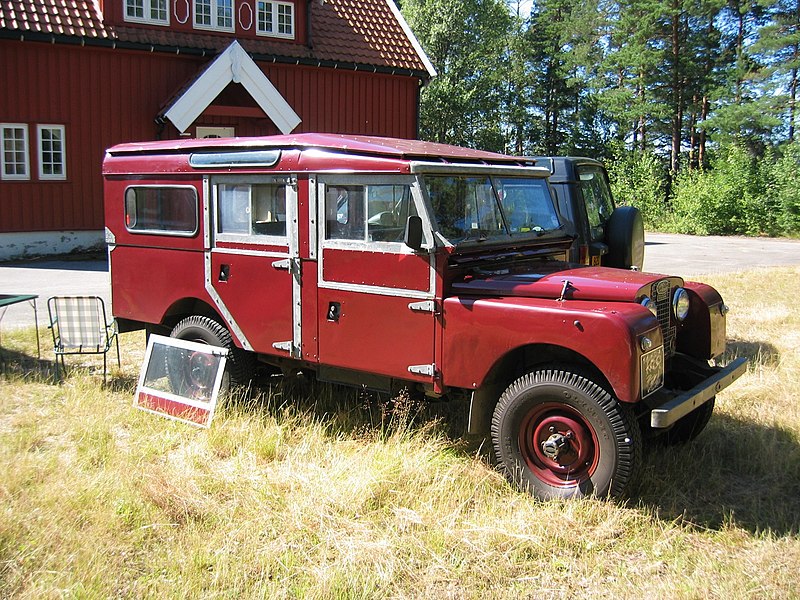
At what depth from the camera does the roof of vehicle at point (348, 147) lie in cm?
533

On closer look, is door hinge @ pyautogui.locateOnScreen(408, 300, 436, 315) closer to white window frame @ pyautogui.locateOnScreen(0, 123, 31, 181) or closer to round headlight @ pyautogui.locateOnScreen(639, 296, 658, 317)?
round headlight @ pyautogui.locateOnScreen(639, 296, 658, 317)

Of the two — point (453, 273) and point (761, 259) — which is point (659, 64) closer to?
point (761, 259)

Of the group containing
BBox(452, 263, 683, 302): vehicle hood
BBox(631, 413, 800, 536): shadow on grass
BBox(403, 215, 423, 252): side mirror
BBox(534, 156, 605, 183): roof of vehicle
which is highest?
BBox(534, 156, 605, 183): roof of vehicle

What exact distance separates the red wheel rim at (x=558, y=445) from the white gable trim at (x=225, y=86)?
46.2 ft

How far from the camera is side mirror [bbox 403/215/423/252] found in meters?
4.93

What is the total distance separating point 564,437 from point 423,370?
1.01 m

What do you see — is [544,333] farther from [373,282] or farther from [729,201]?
Result: [729,201]

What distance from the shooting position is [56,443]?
228 inches

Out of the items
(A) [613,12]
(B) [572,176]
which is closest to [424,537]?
(B) [572,176]

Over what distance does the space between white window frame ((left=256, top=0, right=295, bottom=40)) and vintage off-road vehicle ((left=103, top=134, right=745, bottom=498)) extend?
14.3 meters

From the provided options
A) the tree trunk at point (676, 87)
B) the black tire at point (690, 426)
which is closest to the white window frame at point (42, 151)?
the black tire at point (690, 426)

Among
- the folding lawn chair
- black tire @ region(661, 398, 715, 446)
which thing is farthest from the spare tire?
the folding lawn chair

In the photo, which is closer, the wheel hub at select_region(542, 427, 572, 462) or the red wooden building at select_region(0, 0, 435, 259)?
the wheel hub at select_region(542, 427, 572, 462)

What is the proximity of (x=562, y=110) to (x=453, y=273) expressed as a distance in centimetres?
4558
